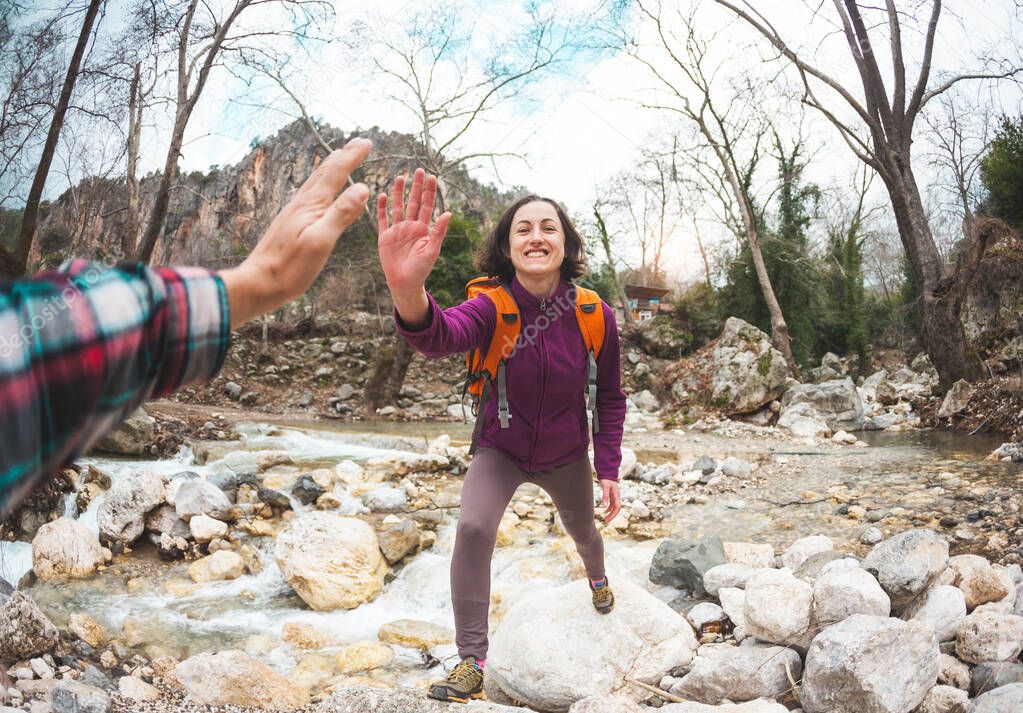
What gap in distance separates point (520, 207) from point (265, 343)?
649 inches

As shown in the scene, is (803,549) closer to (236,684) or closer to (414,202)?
(236,684)

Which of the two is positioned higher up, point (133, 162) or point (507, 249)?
point (133, 162)

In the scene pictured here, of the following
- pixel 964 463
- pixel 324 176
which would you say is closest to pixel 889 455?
pixel 964 463

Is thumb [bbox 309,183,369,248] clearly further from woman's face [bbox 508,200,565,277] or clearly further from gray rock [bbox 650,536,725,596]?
gray rock [bbox 650,536,725,596]

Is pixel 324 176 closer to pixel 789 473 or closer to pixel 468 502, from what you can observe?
pixel 468 502

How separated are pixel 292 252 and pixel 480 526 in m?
1.99

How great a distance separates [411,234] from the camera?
1.61 metres

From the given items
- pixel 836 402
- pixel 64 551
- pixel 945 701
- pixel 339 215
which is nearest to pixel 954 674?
pixel 945 701

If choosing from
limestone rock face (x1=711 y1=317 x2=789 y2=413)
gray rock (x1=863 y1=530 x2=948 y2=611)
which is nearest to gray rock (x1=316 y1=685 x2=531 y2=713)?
gray rock (x1=863 y1=530 x2=948 y2=611)

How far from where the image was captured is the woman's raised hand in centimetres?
159

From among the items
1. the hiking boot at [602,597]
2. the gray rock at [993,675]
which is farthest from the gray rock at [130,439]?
the gray rock at [993,675]

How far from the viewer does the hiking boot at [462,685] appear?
2.50 meters

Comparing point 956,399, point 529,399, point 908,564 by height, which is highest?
point 529,399

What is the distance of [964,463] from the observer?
630 centimetres
